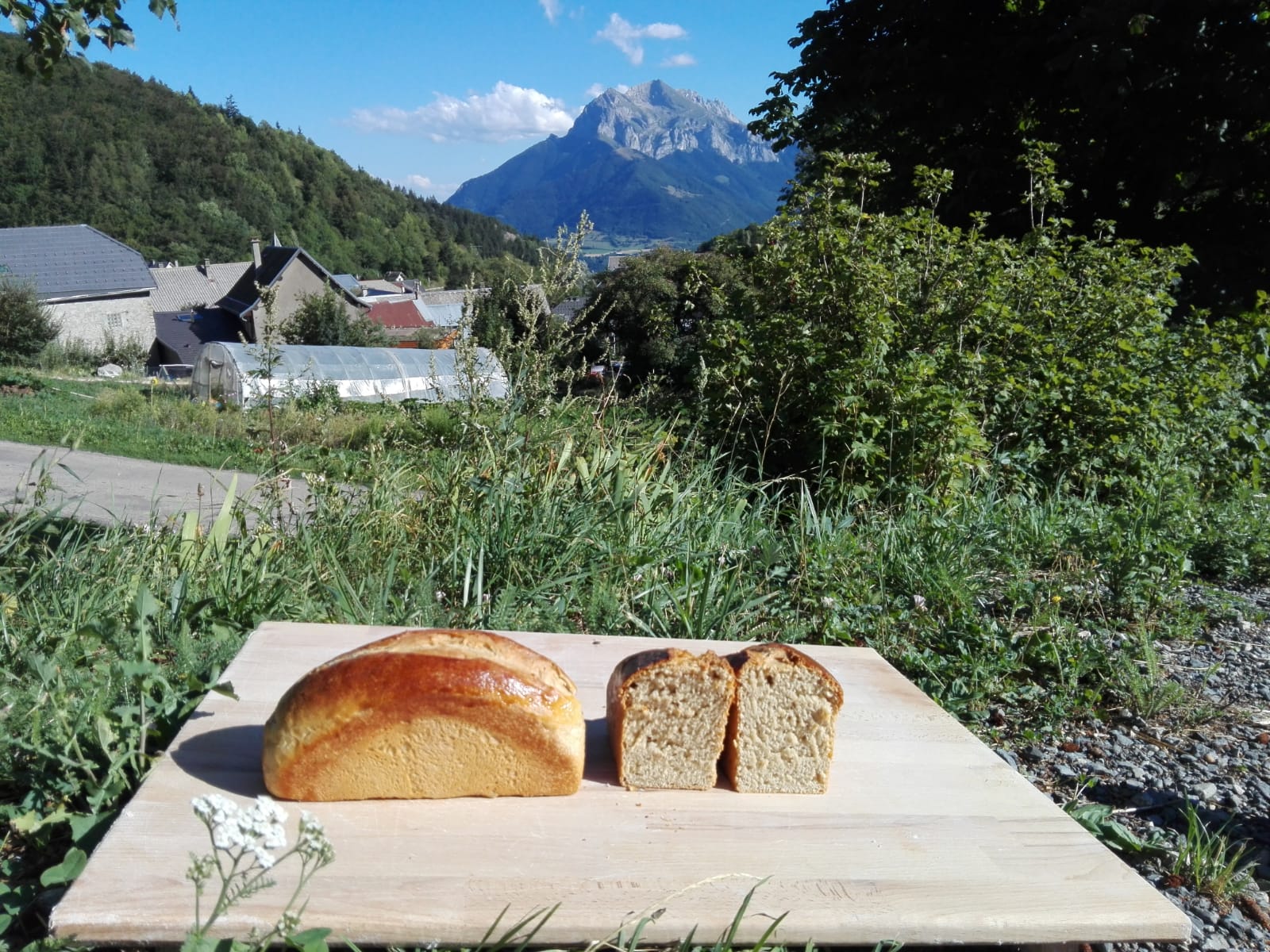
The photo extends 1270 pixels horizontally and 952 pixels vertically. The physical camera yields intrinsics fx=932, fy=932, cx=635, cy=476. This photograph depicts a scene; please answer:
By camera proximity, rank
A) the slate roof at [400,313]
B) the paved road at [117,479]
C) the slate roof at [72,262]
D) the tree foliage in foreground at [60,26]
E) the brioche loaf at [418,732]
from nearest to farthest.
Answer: the brioche loaf at [418,732]
the tree foliage in foreground at [60,26]
the paved road at [117,479]
the slate roof at [72,262]
the slate roof at [400,313]

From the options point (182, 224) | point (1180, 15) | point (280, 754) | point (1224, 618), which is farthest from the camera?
point (182, 224)

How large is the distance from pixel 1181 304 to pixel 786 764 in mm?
10138

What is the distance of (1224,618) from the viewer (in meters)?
4.02

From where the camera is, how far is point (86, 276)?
58594mm

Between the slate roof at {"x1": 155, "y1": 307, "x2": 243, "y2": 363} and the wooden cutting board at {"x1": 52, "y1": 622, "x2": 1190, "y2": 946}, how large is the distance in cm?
7255

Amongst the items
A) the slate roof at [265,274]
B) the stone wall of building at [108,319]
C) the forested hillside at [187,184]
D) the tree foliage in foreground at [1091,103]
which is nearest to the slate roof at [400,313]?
the forested hillside at [187,184]

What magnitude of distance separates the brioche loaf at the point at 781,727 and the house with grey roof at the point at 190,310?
57751 millimetres

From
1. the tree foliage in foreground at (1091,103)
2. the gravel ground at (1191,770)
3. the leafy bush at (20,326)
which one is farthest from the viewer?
the leafy bush at (20,326)

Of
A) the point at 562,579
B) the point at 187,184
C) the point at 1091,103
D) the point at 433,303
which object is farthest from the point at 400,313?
the point at 562,579

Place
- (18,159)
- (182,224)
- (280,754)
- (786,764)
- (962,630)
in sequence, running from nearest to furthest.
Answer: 1. (280,754)
2. (786,764)
3. (962,630)
4. (18,159)
5. (182,224)

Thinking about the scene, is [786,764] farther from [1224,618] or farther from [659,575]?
[1224,618]

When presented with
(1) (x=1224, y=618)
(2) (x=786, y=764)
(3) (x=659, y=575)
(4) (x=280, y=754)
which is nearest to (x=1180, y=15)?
(1) (x=1224, y=618)

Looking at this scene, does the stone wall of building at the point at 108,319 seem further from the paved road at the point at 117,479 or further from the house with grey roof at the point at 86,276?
the paved road at the point at 117,479

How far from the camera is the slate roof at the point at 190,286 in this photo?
87750mm
